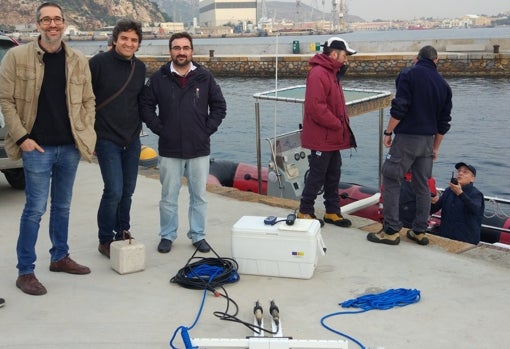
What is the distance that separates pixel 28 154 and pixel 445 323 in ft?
9.01

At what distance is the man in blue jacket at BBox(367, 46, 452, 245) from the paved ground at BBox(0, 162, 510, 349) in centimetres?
22

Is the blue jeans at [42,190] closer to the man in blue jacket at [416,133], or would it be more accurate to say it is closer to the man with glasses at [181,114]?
the man with glasses at [181,114]

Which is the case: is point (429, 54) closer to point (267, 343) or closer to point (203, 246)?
point (203, 246)

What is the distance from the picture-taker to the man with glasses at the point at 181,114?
474cm

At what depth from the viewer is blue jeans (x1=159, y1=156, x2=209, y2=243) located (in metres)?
4.93

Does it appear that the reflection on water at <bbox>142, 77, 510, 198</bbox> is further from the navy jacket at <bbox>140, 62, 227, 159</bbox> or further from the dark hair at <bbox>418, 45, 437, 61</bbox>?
the navy jacket at <bbox>140, 62, 227, 159</bbox>

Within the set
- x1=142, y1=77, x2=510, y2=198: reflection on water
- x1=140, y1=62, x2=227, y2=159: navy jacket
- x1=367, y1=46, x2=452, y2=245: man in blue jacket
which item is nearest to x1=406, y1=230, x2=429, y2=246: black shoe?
x1=367, y1=46, x2=452, y2=245: man in blue jacket

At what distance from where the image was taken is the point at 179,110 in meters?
4.76

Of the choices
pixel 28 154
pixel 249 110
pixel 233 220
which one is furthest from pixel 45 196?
pixel 249 110

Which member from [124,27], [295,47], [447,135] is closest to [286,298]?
[124,27]

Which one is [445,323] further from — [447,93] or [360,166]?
[360,166]

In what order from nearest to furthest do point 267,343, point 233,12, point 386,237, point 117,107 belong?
point 267,343, point 117,107, point 386,237, point 233,12

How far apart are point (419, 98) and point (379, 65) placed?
31667mm

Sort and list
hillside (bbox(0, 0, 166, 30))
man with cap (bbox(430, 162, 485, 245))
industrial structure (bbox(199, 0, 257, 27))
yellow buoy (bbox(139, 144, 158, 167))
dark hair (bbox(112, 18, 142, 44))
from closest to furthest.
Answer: dark hair (bbox(112, 18, 142, 44)) < man with cap (bbox(430, 162, 485, 245)) < yellow buoy (bbox(139, 144, 158, 167)) < hillside (bbox(0, 0, 166, 30)) < industrial structure (bbox(199, 0, 257, 27))
